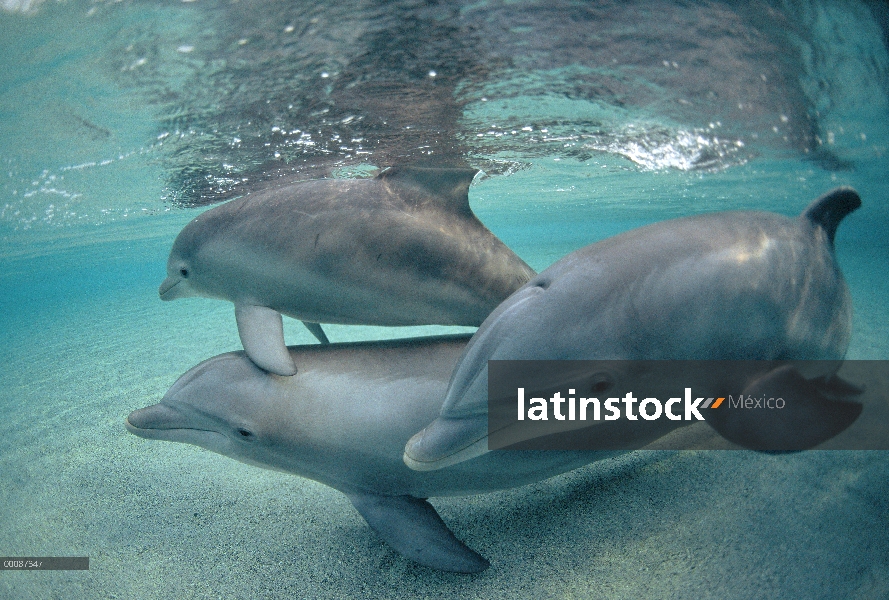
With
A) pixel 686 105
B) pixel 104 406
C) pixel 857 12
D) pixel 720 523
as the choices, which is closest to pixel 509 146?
pixel 686 105

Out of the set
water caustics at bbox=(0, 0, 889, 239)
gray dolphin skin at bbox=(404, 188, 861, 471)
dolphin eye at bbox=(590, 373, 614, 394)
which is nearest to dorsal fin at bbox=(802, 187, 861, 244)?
gray dolphin skin at bbox=(404, 188, 861, 471)

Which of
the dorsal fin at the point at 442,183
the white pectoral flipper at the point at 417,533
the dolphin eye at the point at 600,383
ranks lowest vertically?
the white pectoral flipper at the point at 417,533

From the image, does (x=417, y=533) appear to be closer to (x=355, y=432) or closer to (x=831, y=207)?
(x=355, y=432)

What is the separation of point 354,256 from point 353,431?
1.40 metres

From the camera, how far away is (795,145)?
41.0ft

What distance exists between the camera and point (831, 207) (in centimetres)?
345

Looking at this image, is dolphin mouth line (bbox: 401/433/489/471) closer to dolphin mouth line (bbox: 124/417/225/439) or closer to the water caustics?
dolphin mouth line (bbox: 124/417/225/439)

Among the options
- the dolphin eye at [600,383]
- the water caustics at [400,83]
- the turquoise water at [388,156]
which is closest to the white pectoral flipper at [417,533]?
the turquoise water at [388,156]

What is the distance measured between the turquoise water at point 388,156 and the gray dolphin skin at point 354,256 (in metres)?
1.67

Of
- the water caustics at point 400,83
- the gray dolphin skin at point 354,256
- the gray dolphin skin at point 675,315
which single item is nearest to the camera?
the gray dolphin skin at point 675,315

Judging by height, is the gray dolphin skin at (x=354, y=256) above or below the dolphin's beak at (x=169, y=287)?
above

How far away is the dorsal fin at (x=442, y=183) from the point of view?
4316 mm

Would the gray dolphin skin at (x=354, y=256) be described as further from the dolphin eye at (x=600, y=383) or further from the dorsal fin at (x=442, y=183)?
the dolphin eye at (x=600, y=383)

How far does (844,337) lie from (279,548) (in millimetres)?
4668
